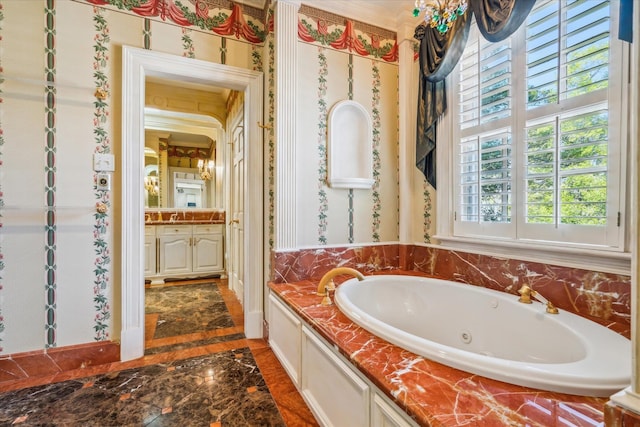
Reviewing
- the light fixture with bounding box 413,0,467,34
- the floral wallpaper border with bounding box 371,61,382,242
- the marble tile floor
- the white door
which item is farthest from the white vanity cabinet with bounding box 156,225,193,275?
the light fixture with bounding box 413,0,467,34

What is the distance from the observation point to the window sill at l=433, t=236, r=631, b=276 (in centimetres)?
119

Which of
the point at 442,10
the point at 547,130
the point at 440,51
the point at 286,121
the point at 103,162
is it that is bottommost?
the point at 103,162

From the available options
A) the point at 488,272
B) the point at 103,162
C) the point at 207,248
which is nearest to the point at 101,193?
the point at 103,162

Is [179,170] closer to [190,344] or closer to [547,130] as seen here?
[190,344]

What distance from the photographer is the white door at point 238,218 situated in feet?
9.17

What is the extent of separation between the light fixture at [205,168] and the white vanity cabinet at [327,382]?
3553mm

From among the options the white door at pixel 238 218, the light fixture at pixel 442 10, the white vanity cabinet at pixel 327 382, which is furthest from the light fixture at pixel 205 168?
the light fixture at pixel 442 10

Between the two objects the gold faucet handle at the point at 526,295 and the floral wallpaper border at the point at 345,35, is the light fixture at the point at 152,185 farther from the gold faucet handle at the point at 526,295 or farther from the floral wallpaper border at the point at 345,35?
the gold faucet handle at the point at 526,295

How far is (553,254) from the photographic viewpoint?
1.43m

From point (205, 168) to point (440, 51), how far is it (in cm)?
403

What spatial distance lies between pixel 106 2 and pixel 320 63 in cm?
152

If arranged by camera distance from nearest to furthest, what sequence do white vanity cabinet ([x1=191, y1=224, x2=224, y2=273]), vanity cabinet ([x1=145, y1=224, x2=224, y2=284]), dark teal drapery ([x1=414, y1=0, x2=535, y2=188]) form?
dark teal drapery ([x1=414, y1=0, x2=535, y2=188]), vanity cabinet ([x1=145, y1=224, x2=224, y2=284]), white vanity cabinet ([x1=191, y1=224, x2=224, y2=273])

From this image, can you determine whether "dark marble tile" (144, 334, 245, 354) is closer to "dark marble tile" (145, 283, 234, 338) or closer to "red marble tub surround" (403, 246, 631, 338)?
"dark marble tile" (145, 283, 234, 338)

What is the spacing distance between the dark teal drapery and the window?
134 mm
